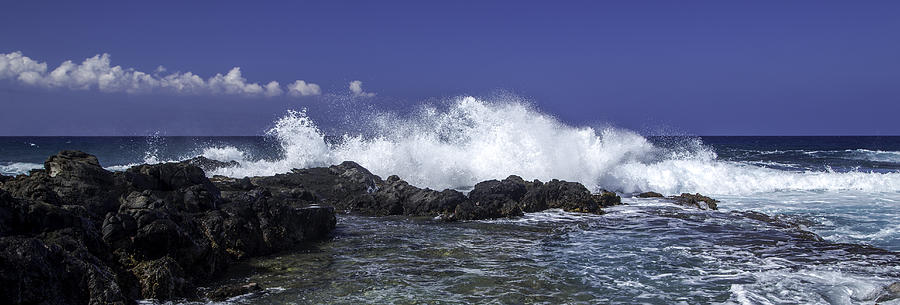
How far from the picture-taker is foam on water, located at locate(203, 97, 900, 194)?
2289cm

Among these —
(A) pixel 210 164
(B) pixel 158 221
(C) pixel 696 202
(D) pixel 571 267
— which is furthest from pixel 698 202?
(A) pixel 210 164

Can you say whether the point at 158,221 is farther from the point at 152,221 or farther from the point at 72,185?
the point at 72,185

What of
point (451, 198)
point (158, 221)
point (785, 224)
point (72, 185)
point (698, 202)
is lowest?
point (785, 224)

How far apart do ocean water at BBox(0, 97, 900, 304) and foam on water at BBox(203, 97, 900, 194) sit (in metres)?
0.06

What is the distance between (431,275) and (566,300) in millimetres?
2110

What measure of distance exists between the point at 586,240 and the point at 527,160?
1131 cm

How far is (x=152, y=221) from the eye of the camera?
8.07 metres

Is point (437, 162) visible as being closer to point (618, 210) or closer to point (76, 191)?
point (618, 210)

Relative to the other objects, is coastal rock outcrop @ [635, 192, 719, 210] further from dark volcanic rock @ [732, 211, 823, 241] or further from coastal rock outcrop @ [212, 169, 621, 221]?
coastal rock outcrop @ [212, 169, 621, 221]

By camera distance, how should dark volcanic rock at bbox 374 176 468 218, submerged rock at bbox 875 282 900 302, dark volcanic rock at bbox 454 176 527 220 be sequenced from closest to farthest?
submerged rock at bbox 875 282 900 302, dark volcanic rock at bbox 454 176 527 220, dark volcanic rock at bbox 374 176 468 218

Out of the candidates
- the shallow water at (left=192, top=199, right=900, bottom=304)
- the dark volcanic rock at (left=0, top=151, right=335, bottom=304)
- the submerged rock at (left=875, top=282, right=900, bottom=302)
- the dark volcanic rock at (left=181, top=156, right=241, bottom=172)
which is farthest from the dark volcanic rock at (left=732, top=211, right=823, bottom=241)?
the dark volcanic rock at (left=181, top=156, right=241, bottom=172)

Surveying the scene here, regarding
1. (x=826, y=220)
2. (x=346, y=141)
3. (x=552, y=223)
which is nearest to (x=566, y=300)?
(x=552, y=223)

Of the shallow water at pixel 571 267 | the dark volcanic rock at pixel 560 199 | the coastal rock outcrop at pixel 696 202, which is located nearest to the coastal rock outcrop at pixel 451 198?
the dark volcanic rock at pixel 560 199

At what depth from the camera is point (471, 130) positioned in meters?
24.2
